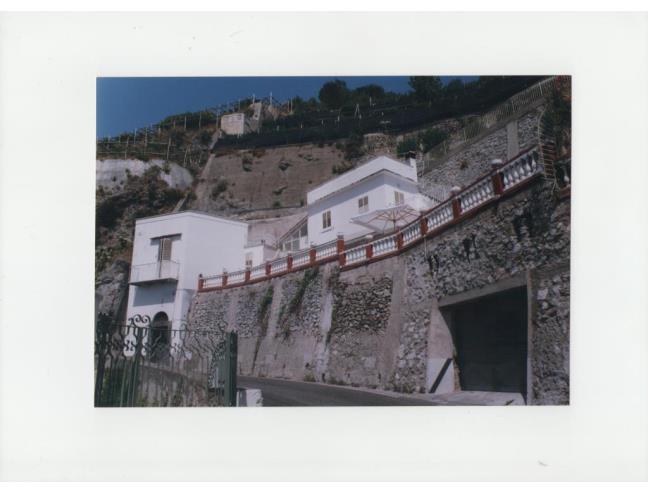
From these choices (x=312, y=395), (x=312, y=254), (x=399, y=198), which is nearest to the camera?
(x=312, y=395)

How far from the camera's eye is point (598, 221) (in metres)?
5.72

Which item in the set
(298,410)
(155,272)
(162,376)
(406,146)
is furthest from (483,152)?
(162,376)

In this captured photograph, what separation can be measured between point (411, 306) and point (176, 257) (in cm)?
379

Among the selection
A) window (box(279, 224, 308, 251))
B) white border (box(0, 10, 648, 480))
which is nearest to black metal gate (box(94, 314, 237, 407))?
white border (box(0, 10, 648, 480))

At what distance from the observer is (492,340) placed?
6254mm

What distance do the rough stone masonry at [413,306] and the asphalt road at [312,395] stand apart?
0.92ft

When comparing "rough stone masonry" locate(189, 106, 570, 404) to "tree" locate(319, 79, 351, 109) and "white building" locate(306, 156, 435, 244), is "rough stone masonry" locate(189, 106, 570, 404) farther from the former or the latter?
"tree" locate(319, 79, 351, 109)

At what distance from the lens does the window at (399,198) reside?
27.1 ft

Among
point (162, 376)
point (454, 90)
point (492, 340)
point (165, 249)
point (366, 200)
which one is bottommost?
point (162, 376)

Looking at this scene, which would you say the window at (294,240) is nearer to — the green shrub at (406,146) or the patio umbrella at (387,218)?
the patio umbrella at (387,218)

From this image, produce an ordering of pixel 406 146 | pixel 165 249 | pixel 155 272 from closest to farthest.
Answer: pixel 155 272, pixel 165 249, pixel 406 146

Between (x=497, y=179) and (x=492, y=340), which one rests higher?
(x=497, y=179)

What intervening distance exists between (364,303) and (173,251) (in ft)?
10.1

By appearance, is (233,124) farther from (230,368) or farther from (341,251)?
(230,368)
